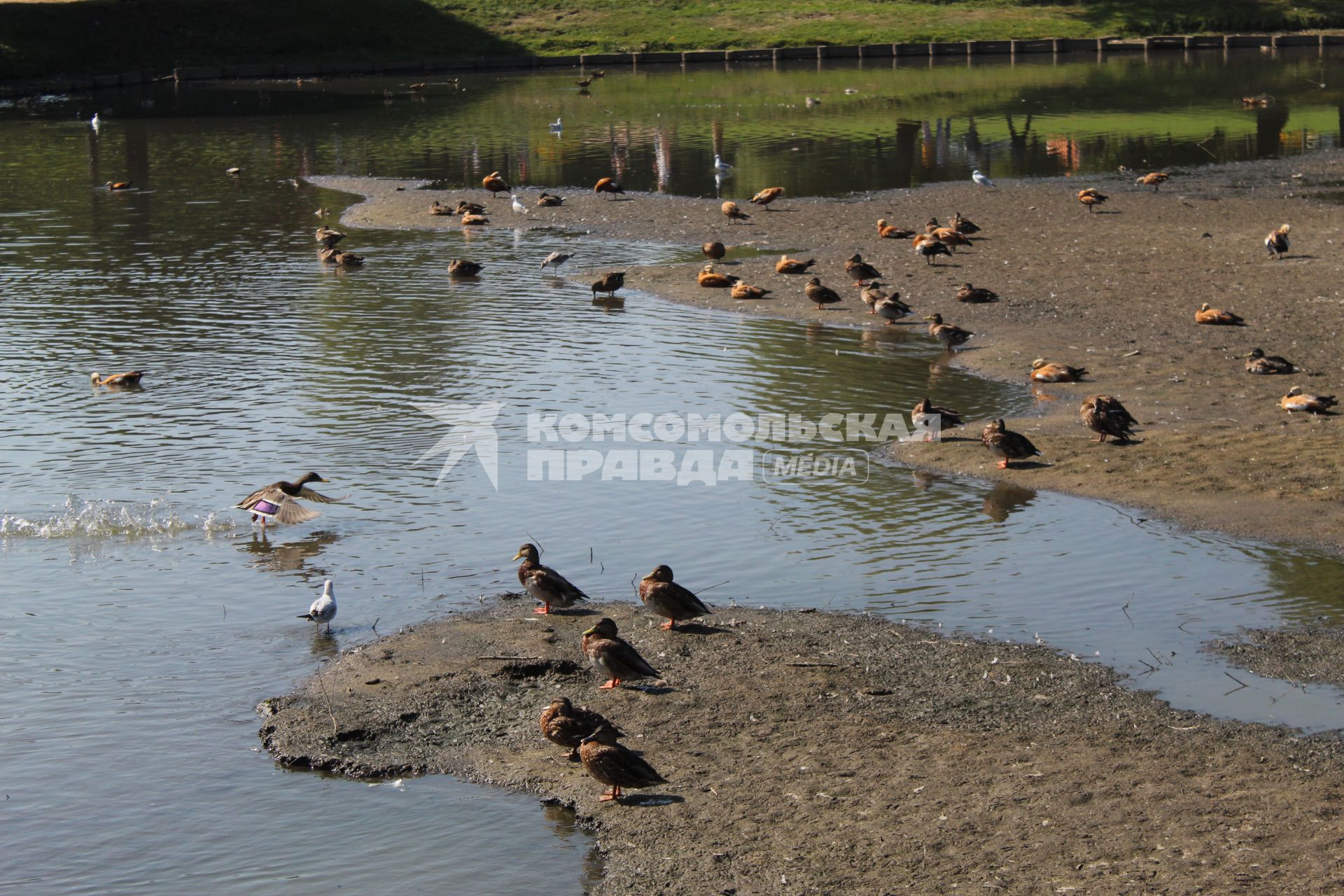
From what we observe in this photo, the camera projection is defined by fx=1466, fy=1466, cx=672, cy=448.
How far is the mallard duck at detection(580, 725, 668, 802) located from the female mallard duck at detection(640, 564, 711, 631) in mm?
2861

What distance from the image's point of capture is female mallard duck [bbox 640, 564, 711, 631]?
1345cm

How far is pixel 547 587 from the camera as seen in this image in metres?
13.9

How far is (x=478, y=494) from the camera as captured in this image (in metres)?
18.2

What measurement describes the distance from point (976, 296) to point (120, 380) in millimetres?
14870

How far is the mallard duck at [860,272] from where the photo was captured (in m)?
28.8

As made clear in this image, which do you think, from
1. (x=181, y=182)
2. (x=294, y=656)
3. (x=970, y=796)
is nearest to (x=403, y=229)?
(x=181, y=182)

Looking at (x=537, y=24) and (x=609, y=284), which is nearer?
(x=609, y=284)

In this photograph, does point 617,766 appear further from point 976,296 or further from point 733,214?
point 733,214

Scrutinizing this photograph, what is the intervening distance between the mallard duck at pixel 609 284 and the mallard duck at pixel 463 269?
347cm

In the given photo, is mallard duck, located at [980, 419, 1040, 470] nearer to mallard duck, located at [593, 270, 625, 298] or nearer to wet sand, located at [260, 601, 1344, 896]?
wet sand, located at [260, 601, 1344, 896]

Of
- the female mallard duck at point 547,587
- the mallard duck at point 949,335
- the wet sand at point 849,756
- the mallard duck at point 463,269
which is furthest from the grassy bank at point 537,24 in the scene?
the wet sand at point 849,756

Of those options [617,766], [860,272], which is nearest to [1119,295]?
[860,272]

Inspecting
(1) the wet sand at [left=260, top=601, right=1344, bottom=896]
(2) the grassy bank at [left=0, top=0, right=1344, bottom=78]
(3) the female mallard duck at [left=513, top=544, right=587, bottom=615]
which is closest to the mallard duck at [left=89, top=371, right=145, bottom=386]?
(1) the wet sand at [left=260, top=601, right=1344, bottom=896]

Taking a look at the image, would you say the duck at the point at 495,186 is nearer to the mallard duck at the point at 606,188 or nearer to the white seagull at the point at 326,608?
the mallard duck at the point at 606,188
